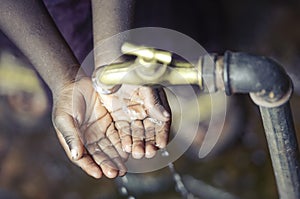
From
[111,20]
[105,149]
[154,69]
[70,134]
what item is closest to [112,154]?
[105,149]

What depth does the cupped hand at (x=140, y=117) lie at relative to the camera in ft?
4.91

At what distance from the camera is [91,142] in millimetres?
1537

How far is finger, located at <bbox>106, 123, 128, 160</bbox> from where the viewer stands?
1521mm

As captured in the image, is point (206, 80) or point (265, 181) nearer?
Answer: point (206, 80)

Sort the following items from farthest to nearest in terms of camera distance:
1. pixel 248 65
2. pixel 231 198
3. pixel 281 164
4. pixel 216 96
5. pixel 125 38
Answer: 1. pixel 216 96
2. pixel 231 198
3. pixel 125 38
4. pixel 281 164
5. pixel 248 65

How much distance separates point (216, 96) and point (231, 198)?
495mm

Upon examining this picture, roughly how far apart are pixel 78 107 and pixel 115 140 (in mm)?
150

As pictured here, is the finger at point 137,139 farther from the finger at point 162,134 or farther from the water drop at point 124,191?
the water drop at point 124,191

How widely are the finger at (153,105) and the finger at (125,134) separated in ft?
0.28

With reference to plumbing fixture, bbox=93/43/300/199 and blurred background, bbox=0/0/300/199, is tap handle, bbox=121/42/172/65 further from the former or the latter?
blurred background, bbox=0/0/300/199

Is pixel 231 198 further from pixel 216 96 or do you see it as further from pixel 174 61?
pixel 174 61

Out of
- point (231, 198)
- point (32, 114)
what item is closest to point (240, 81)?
point (231, 198)

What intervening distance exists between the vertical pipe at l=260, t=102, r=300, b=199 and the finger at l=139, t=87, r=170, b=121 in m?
0.43

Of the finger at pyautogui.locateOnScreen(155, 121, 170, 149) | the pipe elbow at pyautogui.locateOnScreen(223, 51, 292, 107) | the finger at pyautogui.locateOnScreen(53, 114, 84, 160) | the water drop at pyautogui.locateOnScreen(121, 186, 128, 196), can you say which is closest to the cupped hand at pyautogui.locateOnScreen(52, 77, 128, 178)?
the finger at pyautogui.locateOnScreen(53, 114, 84, 160)
